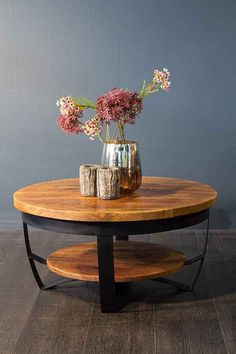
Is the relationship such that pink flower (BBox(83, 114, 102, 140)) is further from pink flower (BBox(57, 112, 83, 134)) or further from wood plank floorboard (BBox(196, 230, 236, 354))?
wood plank floorboard (BBox(196, 230, 236, 354))

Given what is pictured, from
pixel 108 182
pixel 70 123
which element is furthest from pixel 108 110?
pixel 108 182

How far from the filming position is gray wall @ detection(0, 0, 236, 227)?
149 inches

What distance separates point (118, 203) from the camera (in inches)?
93.0

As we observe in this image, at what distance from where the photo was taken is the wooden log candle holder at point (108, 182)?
94.5 inches

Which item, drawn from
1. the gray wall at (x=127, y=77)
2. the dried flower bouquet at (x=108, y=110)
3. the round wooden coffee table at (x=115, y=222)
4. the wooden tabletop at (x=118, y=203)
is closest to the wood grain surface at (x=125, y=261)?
the round wooden coffee table at (x=115, y=222)

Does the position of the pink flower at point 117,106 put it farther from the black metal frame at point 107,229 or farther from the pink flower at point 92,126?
the black metal frame at point 107,229

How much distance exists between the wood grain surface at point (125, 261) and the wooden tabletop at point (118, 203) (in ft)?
1.11

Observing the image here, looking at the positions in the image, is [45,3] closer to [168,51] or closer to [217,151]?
[168,51]

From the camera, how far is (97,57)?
3.85 meters

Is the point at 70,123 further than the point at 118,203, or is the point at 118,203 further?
the point at 70,123

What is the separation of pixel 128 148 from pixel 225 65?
1.59 metres

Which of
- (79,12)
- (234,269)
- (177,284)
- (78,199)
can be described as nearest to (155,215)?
(78,199)

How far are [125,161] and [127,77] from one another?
1.46 m

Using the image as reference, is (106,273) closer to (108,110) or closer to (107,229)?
(107,229)
